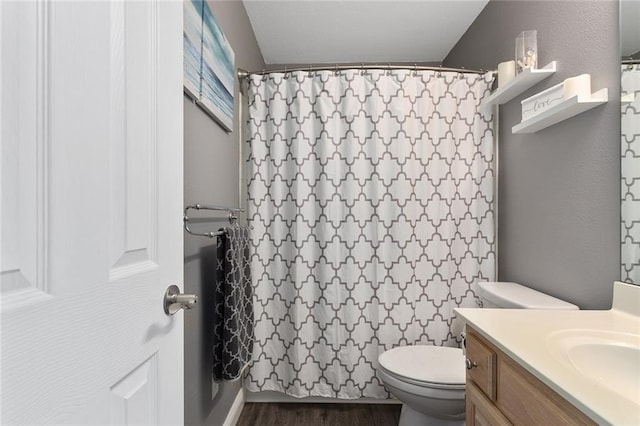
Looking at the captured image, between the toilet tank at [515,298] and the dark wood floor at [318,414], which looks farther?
the dark wood floor at [318,414]

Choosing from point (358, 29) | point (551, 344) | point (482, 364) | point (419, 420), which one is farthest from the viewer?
point (358, 29)

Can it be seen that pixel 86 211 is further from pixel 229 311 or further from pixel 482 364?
pixel 229 311

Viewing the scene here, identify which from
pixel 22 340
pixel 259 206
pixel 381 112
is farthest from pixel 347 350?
pixel 22 340

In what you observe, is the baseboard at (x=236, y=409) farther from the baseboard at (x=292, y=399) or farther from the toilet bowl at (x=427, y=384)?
the toilet bowl at (x=427, y=384)

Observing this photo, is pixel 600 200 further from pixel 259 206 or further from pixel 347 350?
pixel 259 206

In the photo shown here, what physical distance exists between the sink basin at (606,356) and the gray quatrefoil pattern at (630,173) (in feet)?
1.19

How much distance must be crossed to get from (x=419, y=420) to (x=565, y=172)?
132cm

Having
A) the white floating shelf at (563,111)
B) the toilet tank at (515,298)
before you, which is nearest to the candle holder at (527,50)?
the white floating shelf at (563,111)

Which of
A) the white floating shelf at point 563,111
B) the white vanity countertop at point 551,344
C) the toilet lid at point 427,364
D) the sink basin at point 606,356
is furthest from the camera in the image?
the toilet lid at point 427,364

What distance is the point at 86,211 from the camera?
50 centimetres

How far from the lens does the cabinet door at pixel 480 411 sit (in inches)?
37.4

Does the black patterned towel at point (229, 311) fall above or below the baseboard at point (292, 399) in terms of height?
A: above

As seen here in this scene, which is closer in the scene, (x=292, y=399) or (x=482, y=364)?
(x=482, y=364)

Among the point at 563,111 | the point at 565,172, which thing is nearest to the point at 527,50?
the point at 563,111
